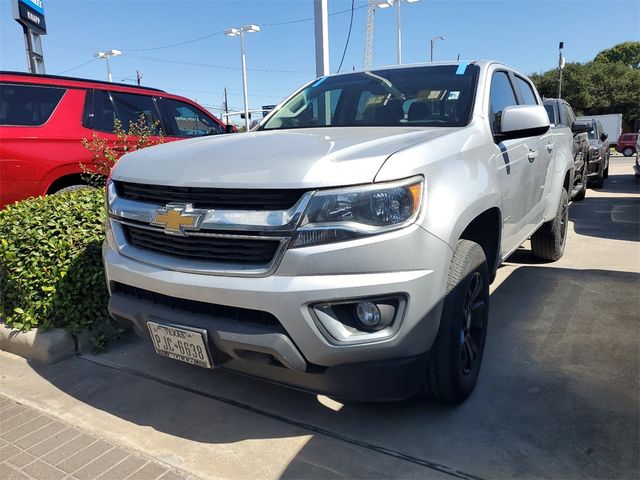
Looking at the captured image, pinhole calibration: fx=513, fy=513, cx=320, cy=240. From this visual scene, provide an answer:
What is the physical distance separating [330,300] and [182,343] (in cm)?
77

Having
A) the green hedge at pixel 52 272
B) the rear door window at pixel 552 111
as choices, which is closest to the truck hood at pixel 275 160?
the green hedge at pixel 52 272

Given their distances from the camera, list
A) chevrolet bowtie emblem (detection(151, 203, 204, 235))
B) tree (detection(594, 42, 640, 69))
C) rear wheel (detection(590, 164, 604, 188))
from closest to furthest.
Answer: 1. chevrolet bowtie emblem (detection(151, 203, 204, 235))
2. rear wheel (detection(590, 164, 604, 188))
3. tree (detection(594, 42, 640, 69))

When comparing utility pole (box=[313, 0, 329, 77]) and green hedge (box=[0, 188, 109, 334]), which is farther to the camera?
utility pole (box=[313, 0, 329, 77])

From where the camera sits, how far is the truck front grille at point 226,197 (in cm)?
212

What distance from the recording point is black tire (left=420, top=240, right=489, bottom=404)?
236cm

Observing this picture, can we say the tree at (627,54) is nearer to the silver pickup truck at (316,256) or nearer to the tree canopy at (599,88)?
the tree canopy at (599,88)

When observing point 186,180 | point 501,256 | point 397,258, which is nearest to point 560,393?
point 501,256

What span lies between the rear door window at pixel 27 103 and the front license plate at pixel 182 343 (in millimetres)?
3812

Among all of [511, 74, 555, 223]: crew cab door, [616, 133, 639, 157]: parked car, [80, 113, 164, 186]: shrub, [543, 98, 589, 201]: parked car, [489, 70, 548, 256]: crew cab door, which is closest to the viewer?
[489, 70, 548, 256]: crew cab door

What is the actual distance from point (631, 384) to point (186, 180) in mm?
2636

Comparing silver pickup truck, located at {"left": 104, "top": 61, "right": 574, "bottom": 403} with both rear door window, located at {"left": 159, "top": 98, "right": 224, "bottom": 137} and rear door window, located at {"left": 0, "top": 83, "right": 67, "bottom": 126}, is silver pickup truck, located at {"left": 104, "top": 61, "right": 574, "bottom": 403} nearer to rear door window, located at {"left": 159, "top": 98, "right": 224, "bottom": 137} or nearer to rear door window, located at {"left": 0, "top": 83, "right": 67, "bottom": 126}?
rear door window, located at {"left": 0, "top": 83, "right": 67, "bottom": 126}

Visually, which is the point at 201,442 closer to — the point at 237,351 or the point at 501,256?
the point at 237,351

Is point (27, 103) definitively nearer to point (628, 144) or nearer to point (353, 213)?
point (353, 213)

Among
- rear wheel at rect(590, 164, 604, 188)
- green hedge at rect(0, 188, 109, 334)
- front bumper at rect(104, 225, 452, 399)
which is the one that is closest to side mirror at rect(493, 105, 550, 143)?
front bumper at rect(104, 225, 452, 399)
